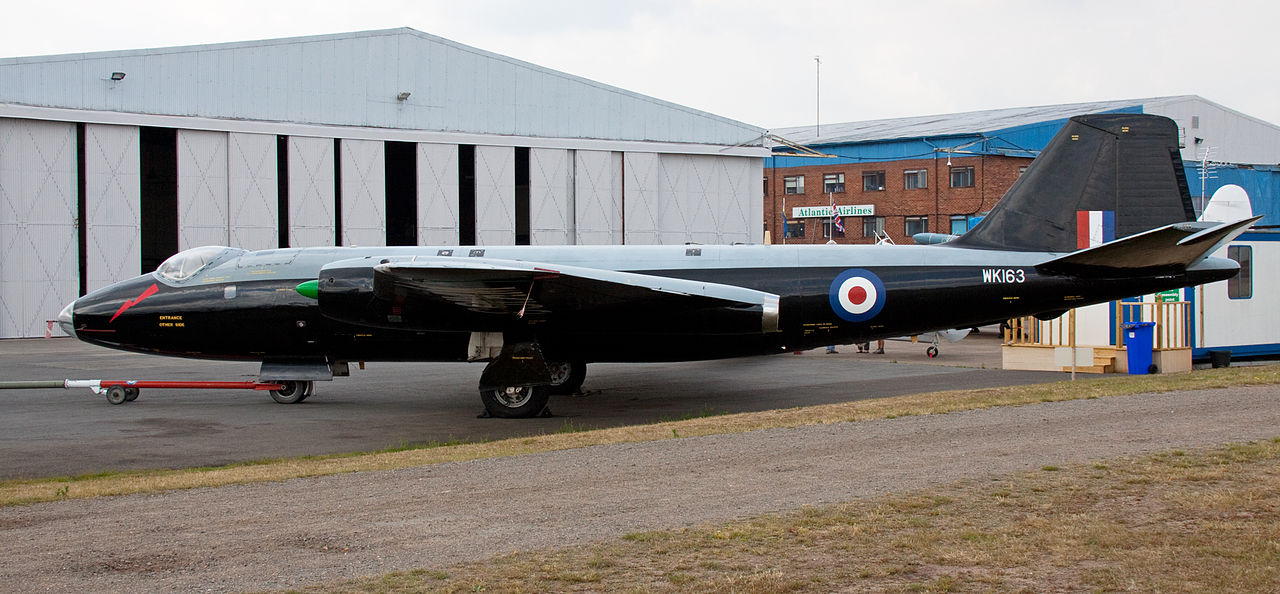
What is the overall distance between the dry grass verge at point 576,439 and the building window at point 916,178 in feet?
143

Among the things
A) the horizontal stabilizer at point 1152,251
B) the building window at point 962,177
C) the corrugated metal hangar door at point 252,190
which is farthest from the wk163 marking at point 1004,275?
the building window at point 962,177

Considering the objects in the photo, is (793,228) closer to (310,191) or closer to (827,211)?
(827,211)

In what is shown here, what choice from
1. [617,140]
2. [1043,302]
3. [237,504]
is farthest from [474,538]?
[617,140]

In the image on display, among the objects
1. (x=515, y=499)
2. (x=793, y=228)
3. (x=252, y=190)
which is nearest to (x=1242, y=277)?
(x=515, y=499)

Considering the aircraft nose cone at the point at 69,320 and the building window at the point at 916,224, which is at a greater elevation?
the building window at the point at 916,224

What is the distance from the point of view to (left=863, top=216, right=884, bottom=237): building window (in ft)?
204

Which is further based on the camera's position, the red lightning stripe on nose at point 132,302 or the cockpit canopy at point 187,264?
the cockpit canopy at point 187,264

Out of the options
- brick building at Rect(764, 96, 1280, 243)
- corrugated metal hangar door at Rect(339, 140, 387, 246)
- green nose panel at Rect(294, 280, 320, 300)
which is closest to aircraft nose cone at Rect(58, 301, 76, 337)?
green nose panel at Rect(294, 280, 320, 300)

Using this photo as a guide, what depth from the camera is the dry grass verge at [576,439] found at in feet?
32.8

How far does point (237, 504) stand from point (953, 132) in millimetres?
56283

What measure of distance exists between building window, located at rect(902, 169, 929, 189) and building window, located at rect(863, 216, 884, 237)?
8.77 ft

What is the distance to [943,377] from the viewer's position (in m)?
22.3

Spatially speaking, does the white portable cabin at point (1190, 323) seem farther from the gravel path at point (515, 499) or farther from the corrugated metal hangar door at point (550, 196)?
the corrugated metal hangar door at point (550, 196)

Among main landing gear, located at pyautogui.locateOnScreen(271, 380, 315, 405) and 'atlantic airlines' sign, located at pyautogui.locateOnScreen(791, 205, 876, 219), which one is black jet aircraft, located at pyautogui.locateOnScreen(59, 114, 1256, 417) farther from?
'atlantic airlines' sign, located at pyautogui.locateOnScreen(791, 205, 876, 219)
